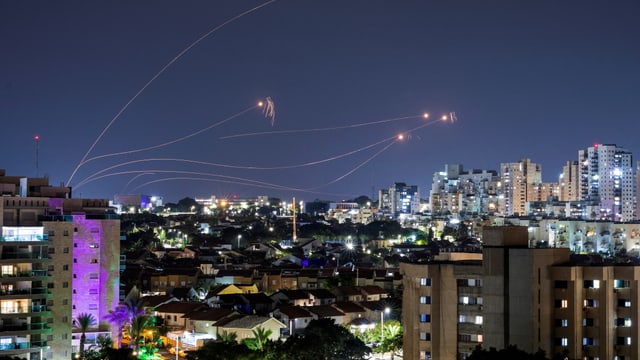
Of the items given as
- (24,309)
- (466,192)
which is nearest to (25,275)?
(24,309)

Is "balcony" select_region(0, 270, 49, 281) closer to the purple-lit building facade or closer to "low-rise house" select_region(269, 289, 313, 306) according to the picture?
the purple-lit building facade

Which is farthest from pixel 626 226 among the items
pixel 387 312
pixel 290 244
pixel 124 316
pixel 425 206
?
pixel 425 206

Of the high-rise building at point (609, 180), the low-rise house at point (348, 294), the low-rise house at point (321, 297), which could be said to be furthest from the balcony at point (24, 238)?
the high-rise building at point (609, 180)

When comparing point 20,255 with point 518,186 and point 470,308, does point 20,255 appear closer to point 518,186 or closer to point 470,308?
point 470,308

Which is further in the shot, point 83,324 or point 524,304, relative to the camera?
point 83,324

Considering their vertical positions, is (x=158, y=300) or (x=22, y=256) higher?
(x=22, y=256)

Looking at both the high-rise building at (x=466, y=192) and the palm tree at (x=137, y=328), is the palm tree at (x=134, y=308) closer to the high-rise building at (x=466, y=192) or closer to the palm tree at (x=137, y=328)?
the palm tree at (x=137, y=328)
